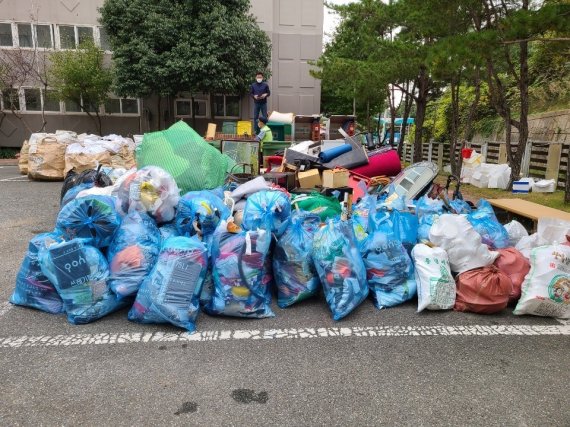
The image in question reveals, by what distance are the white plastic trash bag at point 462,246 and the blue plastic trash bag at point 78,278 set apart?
2.64m

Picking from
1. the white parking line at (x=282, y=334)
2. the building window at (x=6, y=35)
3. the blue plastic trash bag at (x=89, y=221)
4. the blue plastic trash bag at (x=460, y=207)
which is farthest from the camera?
the building window at (x=6, y=35)

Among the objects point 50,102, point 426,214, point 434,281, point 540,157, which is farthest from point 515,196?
point 50,102

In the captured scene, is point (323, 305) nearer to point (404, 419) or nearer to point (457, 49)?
point (404, 419)

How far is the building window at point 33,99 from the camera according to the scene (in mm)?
16438

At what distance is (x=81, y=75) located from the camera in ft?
47.3

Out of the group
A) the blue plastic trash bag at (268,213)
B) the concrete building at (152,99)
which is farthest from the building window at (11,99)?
the blue plastic trash bag at (268,213)

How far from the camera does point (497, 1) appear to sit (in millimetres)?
8133

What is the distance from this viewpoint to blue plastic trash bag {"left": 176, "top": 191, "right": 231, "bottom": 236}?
11.6 ft

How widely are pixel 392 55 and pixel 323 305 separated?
7596 millimetres

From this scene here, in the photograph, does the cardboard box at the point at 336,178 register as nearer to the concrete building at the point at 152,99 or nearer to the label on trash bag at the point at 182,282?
the label on trash bag at the point at 182,282

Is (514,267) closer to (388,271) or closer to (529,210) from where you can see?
(388,271)

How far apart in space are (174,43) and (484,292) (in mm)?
13094

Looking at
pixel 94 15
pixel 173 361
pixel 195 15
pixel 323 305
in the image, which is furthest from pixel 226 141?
pixel 94 15

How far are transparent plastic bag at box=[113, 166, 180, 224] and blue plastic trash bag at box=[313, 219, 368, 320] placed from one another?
142 cm
